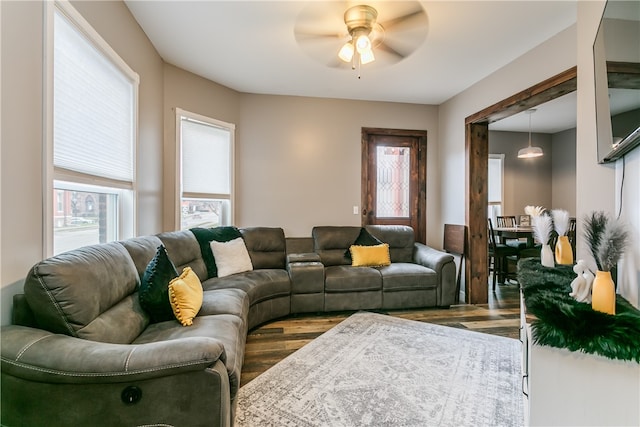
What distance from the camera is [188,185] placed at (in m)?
3.63

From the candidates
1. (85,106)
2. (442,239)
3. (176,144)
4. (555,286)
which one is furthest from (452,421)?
→ (176,144)

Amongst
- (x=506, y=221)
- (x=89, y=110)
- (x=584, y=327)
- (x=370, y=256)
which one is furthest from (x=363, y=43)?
(x=506, y=221)

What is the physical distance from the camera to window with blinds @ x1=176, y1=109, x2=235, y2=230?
3592 mm

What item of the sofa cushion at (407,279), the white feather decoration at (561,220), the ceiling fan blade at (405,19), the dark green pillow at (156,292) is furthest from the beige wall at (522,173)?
the dark green pillow at (156,292)

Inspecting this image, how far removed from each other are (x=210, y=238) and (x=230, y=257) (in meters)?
0.30

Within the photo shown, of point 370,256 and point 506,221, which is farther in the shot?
point 506,221

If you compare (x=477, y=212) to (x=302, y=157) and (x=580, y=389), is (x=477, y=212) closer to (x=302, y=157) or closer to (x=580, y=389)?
(x=302, y=157)

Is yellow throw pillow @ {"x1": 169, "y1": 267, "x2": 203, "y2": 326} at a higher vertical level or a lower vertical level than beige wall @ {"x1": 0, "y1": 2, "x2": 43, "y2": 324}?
lower

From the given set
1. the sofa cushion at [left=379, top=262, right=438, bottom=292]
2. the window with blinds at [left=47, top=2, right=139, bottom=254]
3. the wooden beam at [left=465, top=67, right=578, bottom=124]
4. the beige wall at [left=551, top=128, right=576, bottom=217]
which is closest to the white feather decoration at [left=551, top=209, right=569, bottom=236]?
the wooden beam at [left=465, top=67, right=578, bottom=124]

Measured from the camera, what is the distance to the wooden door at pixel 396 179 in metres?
4.53

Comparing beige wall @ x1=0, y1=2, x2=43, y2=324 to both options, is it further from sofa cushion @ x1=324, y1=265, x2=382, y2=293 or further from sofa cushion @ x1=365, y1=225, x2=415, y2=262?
sofa cushion @ x1=365, y1=225, x2=415, y2=262

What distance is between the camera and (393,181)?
4.62 m

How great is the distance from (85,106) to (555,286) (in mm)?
3076

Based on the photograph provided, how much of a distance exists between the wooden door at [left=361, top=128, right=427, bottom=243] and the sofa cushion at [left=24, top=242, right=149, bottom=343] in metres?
3.33
